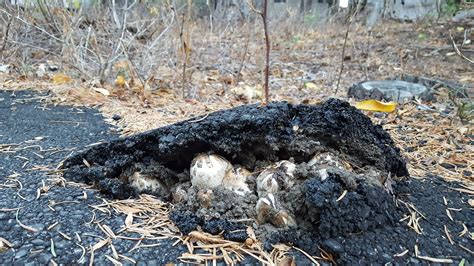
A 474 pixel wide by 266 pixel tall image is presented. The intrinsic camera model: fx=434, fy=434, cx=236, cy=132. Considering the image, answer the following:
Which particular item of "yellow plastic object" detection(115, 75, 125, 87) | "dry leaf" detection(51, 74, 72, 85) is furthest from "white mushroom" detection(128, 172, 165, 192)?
"dry leaf" detection(51, 74, 72, 85)

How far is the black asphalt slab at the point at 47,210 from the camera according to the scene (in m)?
1.46

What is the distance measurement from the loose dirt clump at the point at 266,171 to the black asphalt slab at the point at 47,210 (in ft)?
0.50

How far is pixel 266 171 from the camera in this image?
1741mm

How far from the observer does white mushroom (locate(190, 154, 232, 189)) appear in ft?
5.75

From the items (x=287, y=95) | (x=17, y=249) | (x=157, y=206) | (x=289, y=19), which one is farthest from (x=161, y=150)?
(x=289, y=19)

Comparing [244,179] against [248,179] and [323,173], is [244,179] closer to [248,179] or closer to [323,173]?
[248,179]

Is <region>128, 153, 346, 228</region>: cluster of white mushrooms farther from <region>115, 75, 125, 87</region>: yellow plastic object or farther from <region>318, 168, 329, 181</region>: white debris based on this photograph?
<region>115, 75, 125, 87</region>: yellow plastic object

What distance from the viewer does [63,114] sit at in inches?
125

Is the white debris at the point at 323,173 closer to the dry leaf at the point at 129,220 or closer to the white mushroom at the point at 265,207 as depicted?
the white mushroom at the point at 265,207

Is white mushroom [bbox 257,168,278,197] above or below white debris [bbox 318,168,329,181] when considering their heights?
below

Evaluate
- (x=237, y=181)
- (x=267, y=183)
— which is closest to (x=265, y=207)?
(x=267, y=183)

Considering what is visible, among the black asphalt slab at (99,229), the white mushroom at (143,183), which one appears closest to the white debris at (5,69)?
the black asphalt slab at (99,229)

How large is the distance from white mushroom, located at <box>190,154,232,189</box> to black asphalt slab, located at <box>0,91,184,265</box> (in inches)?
12.4

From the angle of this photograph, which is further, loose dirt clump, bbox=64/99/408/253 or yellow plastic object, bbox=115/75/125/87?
yellow plastic object, bbox=115/75/125/87
